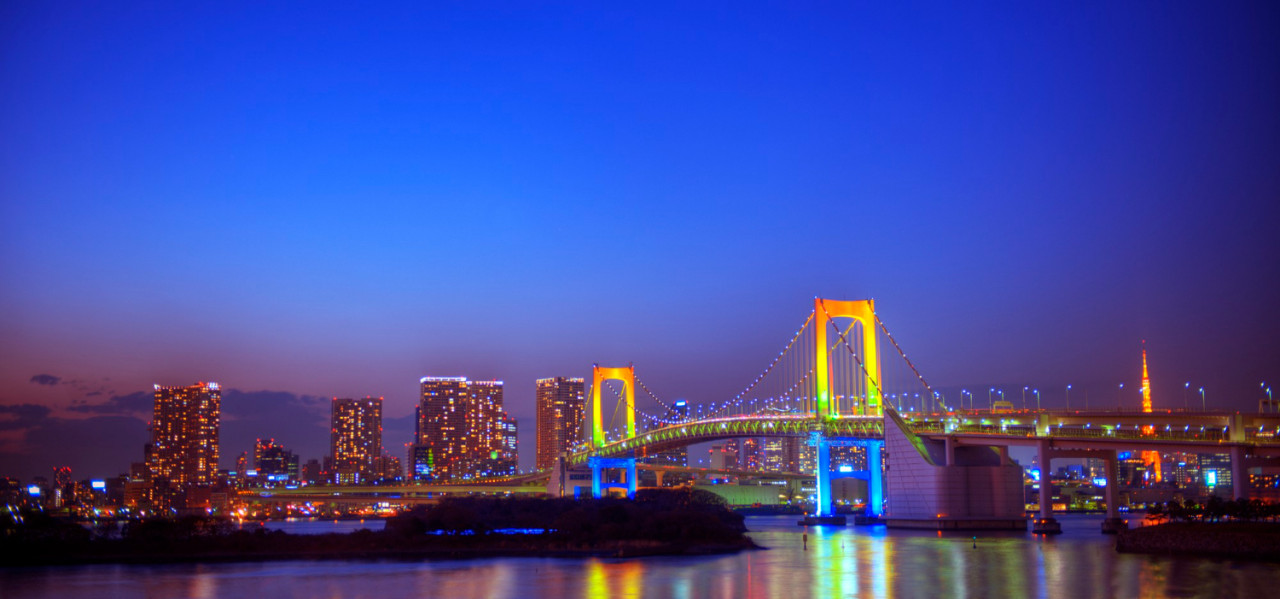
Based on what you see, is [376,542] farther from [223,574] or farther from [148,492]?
[148,492]

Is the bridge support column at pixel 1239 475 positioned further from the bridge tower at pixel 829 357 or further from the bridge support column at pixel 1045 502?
the bridge tower at pixel 829 357

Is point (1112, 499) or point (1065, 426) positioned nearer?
point (1112, 499)

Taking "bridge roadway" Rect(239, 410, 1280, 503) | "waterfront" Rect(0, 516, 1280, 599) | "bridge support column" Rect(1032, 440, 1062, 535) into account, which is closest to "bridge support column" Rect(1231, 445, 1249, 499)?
"bridge roadway" Rect(239, 410, 1280, 503)

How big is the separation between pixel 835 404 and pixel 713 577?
44.8 meters

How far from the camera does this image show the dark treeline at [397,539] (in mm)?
40969

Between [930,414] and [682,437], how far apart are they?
88.0 feet

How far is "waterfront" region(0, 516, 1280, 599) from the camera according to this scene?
90.4 ft

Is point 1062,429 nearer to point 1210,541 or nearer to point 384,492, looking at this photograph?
point 1210,541

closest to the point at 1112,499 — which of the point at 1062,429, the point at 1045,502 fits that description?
the point at 1045,502

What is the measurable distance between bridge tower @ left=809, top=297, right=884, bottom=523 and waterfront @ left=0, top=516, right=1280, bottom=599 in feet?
90.7

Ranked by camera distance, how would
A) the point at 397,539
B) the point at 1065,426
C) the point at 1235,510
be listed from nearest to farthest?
1. the point at 1235,510
2. the point at 397,539
3. the point at 1065,426

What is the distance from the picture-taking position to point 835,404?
248 ft

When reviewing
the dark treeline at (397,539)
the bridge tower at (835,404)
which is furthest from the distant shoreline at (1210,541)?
the bridge tower at (835,404)

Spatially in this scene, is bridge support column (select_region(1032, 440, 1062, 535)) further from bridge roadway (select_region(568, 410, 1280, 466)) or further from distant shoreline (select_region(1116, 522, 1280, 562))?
distant shoreline (select_region(1116, 522, 1280, 562))
